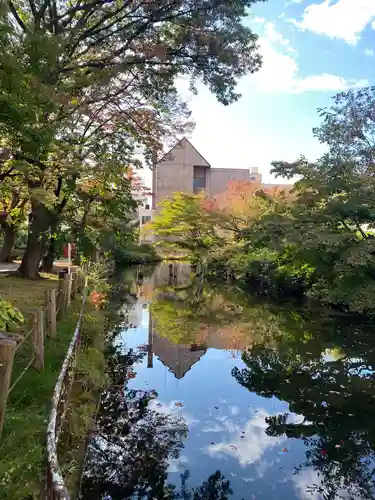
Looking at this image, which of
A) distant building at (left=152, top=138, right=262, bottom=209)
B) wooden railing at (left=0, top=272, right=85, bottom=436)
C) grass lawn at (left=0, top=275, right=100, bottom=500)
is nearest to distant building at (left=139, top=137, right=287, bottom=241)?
distant building at (left=152, top=138, right=262, bottom=209)

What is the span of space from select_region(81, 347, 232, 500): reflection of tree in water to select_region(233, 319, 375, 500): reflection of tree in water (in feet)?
4.36

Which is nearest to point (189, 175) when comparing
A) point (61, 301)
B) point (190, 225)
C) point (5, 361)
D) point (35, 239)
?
point (190, 225)

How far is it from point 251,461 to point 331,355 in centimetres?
529

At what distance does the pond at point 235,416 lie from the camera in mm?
4750

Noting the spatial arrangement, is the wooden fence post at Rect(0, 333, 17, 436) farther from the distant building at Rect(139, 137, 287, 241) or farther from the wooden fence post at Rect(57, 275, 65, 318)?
the distant building at Rect(139, 137, 287, 241)

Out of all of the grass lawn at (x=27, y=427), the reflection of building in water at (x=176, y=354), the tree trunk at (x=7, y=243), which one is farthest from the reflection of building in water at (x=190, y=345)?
the tree trunk at (x=7, y=243)

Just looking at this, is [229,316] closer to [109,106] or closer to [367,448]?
[109,106]

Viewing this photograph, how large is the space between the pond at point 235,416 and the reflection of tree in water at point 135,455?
0.01m

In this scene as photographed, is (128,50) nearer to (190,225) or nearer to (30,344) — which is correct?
(30,344)

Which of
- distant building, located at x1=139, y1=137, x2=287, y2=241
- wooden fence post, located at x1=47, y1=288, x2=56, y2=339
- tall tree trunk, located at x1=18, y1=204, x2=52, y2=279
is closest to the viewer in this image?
wooden fence post, located at x1=47, y1=288, x2=56, y2=339

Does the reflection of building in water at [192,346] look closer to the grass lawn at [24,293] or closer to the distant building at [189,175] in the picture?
the grass lawn at [24,293]

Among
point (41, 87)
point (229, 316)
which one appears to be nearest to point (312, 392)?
point (41, 87)

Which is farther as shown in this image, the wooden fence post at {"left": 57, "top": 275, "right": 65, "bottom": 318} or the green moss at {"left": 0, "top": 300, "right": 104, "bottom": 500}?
the wooden fence post at {"left": 57, "top": 275, "right": 65, "bottom": 318}

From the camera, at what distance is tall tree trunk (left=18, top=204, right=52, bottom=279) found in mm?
13492
